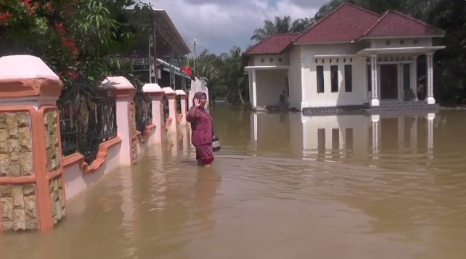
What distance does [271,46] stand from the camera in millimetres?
34875

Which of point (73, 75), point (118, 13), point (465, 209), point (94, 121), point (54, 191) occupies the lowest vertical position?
point (465, 209)

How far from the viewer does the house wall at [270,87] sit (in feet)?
122

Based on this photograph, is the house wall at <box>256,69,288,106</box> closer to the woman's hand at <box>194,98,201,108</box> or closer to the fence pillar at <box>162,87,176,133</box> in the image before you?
the fence pillar at <box>162,87,176,133</box>

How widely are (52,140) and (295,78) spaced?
1073 inches

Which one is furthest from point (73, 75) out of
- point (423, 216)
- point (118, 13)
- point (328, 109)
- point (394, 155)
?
point (328, 109)

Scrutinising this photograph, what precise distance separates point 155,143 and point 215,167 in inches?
205

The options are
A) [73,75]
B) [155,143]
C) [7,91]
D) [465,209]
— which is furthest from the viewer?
[155,143]

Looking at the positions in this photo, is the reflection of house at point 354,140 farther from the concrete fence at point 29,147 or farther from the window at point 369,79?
the window at point 369,79

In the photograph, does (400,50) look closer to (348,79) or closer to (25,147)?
(348,79)

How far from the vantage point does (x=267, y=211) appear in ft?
19.9

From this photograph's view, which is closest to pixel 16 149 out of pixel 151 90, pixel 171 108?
pixel 151 90

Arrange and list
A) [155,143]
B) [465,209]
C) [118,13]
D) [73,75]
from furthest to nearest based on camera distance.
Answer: [155,143] → [118,13] → [73,75] → [465,209]

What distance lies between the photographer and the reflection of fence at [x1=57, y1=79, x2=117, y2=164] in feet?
23.4

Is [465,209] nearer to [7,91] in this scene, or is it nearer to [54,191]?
[54,191]
